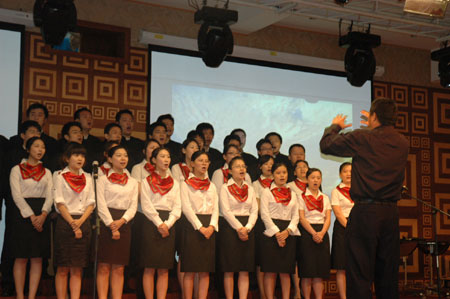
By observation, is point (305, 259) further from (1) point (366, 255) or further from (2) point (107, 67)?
(2) point (107, 67)

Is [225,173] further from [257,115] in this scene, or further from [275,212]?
[257,115]

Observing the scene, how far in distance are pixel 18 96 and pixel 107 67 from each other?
39.0 inches

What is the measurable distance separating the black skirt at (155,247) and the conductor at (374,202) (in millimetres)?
1973

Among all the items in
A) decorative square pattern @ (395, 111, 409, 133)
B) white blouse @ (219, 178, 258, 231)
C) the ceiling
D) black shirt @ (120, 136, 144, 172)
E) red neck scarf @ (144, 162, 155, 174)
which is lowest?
white blouse @ (219, 178, 258, 231)

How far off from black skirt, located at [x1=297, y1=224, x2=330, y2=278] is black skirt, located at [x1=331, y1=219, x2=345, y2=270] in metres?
0.19

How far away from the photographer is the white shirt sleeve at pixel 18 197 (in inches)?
181

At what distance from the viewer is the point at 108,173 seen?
4.79m

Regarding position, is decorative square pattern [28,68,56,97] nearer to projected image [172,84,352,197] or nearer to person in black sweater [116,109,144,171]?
person in black sweater [116,109,144,171]

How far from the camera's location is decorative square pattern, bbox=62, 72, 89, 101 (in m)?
6.12

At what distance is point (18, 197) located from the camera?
4.61m

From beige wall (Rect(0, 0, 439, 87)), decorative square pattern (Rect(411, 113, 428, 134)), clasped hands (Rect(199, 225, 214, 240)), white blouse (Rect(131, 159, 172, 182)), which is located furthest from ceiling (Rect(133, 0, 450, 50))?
clasped hands (Rect(199, 225, 214, 240))

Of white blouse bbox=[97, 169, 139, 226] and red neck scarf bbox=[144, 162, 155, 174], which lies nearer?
white blouse bbox=[97, 169, 139, 226]

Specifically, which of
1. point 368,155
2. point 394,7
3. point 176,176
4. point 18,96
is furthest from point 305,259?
point 18,96

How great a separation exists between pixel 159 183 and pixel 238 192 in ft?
2.31
